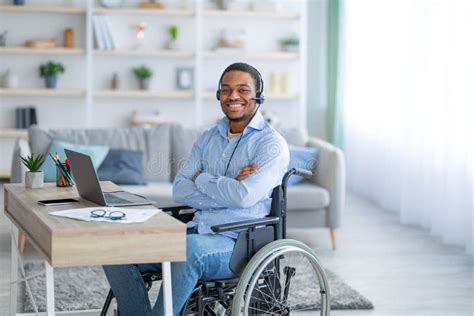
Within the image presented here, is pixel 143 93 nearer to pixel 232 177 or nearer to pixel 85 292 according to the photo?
pixel 85 292

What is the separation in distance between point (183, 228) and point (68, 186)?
1.01 m

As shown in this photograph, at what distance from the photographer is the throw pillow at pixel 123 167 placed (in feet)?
19.5

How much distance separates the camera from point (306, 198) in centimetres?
585

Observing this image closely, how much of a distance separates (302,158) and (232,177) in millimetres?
2346

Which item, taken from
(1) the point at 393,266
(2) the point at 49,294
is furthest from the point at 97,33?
(2) the point at 49,294

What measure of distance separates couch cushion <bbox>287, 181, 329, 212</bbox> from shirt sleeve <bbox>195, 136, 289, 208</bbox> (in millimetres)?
2173

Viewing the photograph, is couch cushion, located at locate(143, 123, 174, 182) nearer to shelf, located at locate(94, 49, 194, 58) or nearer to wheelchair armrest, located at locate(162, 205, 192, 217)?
shelf, located at locate(94, 49, 194, 58)

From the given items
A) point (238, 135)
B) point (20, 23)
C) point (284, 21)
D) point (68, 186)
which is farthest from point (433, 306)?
point (20, 23)

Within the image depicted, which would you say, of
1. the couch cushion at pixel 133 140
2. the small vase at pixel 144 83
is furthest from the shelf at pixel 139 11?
the couch cushion at pixel 133 140

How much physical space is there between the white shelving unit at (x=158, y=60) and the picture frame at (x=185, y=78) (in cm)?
5

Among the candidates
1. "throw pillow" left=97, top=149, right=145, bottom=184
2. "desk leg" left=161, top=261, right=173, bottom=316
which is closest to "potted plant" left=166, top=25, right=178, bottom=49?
"throw pillow" left=97, top=149, right=145, bottom=184

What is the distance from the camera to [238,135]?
376cm

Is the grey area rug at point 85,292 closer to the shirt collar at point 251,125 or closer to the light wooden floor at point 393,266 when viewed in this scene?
the light wooden floor at point 393,266

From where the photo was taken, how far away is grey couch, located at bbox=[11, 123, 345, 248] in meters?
5.85
